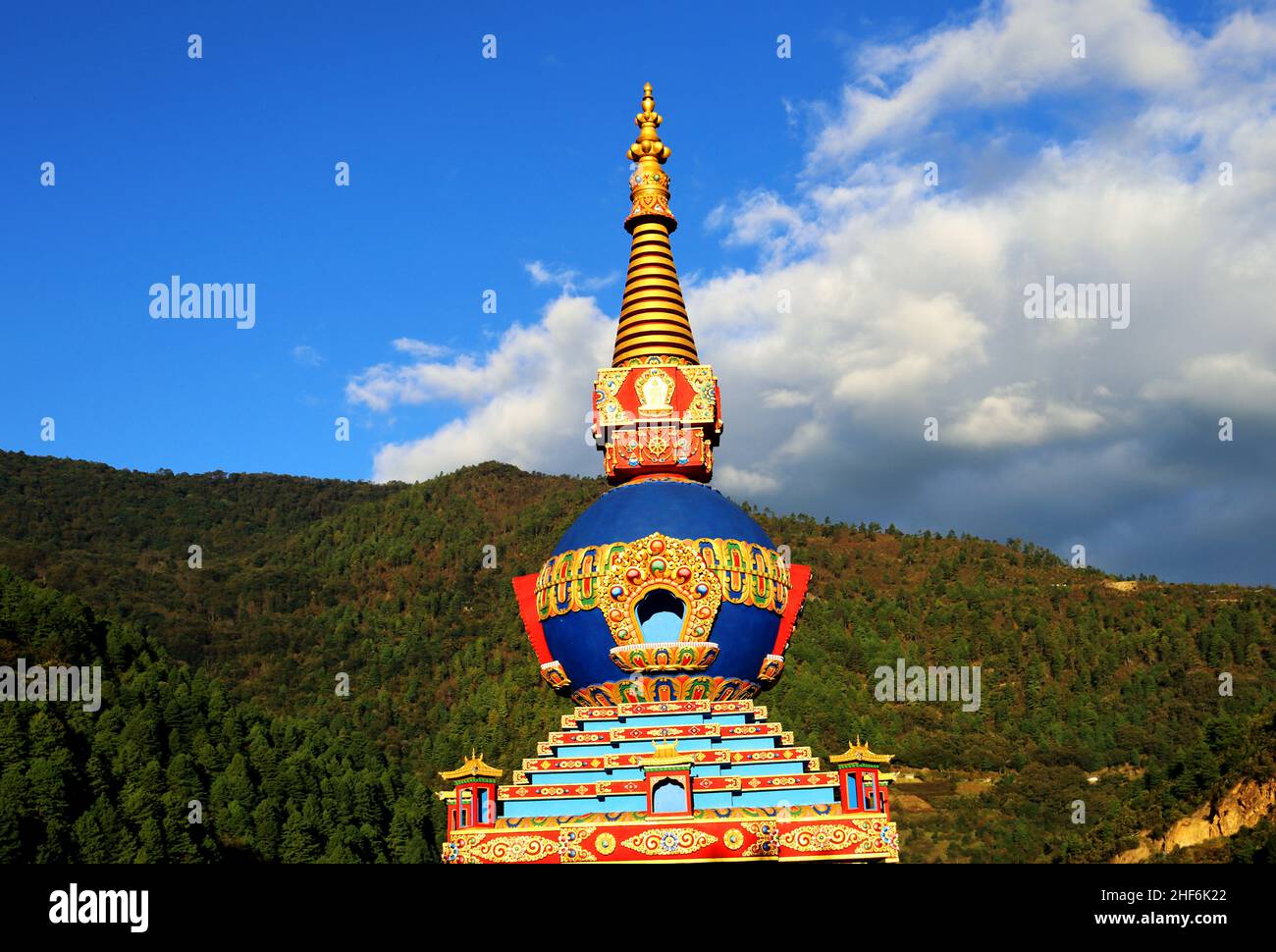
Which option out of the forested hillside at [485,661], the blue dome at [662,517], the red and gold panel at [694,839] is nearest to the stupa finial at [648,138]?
the blue dome at [662,517]

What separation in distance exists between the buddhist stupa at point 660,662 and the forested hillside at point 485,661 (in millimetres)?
15747

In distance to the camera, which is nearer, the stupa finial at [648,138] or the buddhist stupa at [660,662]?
the buddhist stupa at [660,662]

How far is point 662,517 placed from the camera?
22.6 m

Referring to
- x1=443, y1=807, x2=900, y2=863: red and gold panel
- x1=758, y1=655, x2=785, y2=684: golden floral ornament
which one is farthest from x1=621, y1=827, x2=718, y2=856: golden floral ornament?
x1=758, y1=655, x2=785, y2=684: golden floral ornament

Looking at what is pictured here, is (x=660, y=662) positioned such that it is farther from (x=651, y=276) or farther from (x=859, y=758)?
(x=651, y=276)

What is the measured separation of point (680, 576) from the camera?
21859 mm

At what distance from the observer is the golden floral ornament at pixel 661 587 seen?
21.9m

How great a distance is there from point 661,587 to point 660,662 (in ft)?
4.35

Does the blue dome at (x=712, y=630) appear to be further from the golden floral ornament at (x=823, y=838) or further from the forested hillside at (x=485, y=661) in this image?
the forested hillside at (x=485, y=661)

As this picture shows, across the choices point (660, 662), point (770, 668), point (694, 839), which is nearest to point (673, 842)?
point (694, 839)

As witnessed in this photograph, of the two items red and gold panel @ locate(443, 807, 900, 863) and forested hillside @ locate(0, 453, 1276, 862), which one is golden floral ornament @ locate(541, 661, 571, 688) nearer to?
red and gold panel @ locate(443, 807, 900, 863)
